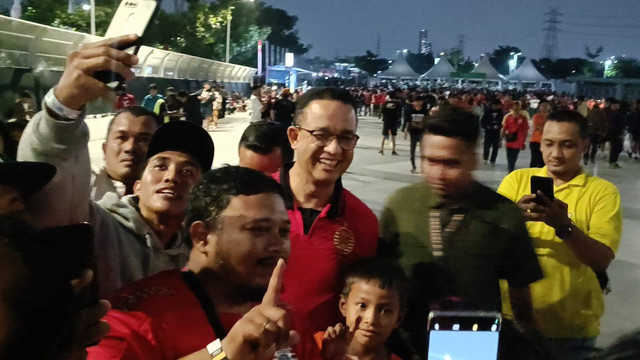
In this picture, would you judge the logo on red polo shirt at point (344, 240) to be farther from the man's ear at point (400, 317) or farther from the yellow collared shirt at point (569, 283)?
the yellow collared shirt at point (569, 283)

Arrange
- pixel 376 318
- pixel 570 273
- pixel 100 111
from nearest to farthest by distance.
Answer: pixel 376 318
pixel 570 273
pixel 100 111

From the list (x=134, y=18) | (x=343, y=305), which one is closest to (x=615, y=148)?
(x=343, y=305)

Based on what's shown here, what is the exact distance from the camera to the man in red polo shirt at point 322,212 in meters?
2.31

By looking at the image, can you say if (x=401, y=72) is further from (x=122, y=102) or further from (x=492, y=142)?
(x=122, y=102)

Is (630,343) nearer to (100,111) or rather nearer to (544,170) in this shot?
(544,170)

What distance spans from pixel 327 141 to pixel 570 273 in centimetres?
125

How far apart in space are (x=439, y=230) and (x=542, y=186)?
535mm

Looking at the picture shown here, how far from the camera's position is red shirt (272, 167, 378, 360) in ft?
7.49

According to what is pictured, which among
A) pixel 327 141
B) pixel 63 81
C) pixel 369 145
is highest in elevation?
pixel 63 81

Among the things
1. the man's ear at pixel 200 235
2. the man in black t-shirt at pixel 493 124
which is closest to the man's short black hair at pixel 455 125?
the man's ear at pixel 200 235

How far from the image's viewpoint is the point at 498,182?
12023 mm

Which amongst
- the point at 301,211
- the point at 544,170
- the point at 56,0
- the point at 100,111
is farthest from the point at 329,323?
the point at 56,0

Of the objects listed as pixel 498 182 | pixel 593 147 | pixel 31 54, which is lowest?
pixel 498 182

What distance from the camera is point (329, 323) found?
232cm
